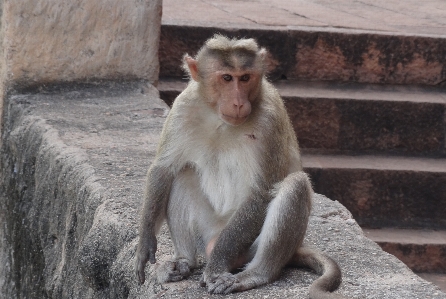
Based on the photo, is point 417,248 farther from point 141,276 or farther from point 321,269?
point 141,276

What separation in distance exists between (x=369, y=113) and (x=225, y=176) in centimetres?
298

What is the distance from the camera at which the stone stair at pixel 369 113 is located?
616cm

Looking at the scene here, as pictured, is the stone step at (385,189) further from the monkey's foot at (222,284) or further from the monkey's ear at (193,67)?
the monkey's foot at (222,284)

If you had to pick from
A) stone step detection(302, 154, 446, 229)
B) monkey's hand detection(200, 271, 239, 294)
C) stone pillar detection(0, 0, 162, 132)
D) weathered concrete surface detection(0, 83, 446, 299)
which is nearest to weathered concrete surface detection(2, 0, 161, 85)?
stone pillar detection(0, 0, 162, 132)

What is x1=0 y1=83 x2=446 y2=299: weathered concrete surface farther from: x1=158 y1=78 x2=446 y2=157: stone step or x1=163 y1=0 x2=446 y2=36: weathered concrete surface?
x1=163 y1=0 x2=446 y2=36: weathered concrete surface

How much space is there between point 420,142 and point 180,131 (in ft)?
10.5

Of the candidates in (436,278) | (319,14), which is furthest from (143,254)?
(319,14)

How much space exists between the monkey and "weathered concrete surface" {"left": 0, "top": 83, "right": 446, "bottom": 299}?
0.09 meters

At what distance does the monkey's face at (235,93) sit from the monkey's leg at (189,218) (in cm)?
35

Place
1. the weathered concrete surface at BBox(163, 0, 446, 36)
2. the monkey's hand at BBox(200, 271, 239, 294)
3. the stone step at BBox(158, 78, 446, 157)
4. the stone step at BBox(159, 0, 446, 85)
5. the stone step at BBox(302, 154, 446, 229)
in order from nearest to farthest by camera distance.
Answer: the monkey's hand at BBox(200, 271, 239, 294), the stone step at BBox(302, 154, 446, 229), the stone step at BBox(158, 78, 446, 157), the stone step at BBox(159, 0, 446, 85), the weathered concrete surface at BBox(163, 0, 446, 36)

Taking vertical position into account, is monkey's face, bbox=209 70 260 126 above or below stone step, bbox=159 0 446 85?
above

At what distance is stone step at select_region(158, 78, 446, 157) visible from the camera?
6.45m

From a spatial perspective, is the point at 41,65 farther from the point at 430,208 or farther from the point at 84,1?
the point at 430,208

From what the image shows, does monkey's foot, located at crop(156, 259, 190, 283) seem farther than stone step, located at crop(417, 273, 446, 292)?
No
